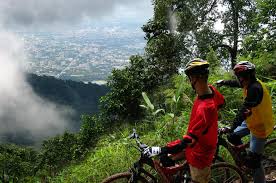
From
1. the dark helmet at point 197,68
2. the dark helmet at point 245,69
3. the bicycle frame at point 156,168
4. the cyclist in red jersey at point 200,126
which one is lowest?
the bicycle frame at point 156,168

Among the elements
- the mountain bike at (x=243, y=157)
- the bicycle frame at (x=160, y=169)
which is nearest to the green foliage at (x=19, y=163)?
the mountain bike at (x=243, y=157)

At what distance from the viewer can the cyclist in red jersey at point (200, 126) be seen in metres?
4.68

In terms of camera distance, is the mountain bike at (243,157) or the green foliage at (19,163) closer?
the mountain bike at (243,157)

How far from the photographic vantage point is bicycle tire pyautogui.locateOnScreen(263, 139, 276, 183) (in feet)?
22.6

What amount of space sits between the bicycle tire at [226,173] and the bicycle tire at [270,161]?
2.03 ft

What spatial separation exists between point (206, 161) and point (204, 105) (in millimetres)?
775

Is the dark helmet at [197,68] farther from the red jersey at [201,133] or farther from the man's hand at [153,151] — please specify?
the man's hand at [153,151]

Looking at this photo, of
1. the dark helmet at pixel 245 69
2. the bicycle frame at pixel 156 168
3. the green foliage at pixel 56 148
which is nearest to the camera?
the bicycle frame at pixel 156 168

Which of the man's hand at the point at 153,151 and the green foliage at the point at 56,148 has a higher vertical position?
the man's hand at the point at 153,151

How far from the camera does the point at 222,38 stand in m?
28.5

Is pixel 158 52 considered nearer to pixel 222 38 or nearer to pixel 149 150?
pixel 222 38

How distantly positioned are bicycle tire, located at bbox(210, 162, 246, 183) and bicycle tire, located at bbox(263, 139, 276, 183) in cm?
62

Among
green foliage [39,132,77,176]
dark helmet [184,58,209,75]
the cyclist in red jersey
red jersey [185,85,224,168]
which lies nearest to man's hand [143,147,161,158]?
the cyclist in red jersey

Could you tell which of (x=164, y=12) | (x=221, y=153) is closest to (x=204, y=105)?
(x=221, y=153)
